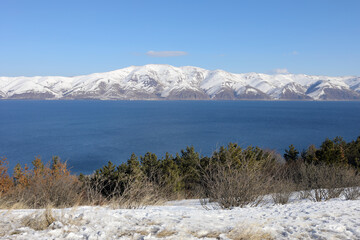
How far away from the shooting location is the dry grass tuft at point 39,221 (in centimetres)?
538

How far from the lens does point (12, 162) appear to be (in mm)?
56562

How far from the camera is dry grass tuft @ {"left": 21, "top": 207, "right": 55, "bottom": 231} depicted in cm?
538

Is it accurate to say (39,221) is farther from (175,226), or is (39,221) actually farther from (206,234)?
(206,234)

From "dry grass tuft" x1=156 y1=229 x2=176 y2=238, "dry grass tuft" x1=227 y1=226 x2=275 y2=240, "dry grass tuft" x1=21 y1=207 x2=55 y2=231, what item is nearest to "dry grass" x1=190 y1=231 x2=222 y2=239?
"dry grass tuft" x1=227 y1=226 x2=275 y2=240

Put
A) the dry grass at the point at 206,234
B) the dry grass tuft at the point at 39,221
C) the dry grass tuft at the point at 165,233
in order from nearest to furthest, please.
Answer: the dry grass tuft at the point at 165,233, the dry grass at the point at 206,234, the dry grass tuft at the point at 39,221

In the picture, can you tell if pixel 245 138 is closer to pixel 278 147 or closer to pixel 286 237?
pixel 278 147

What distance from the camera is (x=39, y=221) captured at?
18.0 feet

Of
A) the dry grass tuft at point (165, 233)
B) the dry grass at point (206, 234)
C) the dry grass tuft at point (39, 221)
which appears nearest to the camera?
the dry grass tuft at point (165, 233)

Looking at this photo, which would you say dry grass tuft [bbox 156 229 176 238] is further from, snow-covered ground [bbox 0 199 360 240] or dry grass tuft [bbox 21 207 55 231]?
dry grass tuft [bbox 21 207 55 231]

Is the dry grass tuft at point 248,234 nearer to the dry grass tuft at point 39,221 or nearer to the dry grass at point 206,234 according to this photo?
the dry grass at point 206,234

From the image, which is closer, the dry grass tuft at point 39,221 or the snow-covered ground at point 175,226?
the snow-covered ground at point 175,226

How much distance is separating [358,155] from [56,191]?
4173 centimetres

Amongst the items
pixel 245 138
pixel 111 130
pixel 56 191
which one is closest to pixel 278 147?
pixel 245 138

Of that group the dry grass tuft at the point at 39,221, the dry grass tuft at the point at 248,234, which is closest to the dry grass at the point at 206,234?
the dry grass tuft at the point at 248,234
